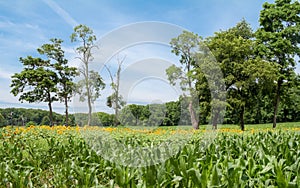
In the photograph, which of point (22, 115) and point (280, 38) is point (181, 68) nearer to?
point (280, 38)

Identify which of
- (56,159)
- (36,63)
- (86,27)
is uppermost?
(86,27)

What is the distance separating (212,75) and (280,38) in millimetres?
11948

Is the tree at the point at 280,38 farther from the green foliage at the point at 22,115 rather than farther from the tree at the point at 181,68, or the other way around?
the green foliage at the point at 22,115

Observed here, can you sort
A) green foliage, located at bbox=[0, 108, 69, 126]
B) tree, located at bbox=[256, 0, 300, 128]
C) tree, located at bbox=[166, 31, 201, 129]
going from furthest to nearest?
green foliage, located at bbox=[0, 108, 69, 126] → tree, located at bbox=[256, 0, 300, 128] → tree, located at bbox=[166, 31, 201, 129]

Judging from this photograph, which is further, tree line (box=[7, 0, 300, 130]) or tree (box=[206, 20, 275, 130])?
tree (box=[206, 20, 275, 130])

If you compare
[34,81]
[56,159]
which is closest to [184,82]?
[56,159]

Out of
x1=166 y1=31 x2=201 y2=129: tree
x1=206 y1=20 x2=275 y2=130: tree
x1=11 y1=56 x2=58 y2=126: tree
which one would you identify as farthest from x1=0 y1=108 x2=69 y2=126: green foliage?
x1=166 y1=31 x2=201 y2=129: tree

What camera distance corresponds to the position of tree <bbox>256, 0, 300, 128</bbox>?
Answer: 85.1 ft

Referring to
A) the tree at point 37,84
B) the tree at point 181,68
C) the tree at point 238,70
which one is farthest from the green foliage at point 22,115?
the tree at point 181,68

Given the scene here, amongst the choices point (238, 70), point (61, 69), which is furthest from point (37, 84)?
point (238, 70)

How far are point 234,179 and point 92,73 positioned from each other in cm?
548

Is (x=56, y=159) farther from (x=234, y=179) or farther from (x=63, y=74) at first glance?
(x=63, y=74)

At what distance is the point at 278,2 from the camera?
27984 mm

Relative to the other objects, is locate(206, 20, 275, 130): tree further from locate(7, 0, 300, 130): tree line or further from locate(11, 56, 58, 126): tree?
locate(11, 56, 58, 126): tree
